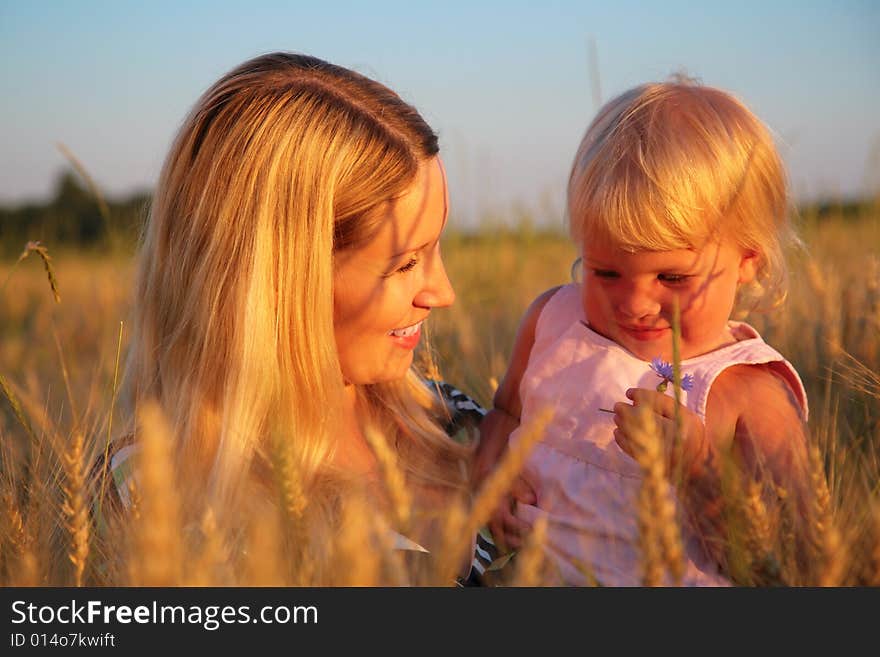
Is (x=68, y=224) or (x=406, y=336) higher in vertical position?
(x=406, y=336)

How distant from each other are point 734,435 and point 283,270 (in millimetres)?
1007

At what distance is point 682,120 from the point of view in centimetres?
190

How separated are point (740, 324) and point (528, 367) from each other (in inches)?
19.8

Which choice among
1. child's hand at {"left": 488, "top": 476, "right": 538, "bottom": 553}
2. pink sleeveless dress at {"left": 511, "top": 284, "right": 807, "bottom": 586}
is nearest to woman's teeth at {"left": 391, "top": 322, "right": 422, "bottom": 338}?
pink sleeveless dress at {"left": 511, "top": 284, "right": 807, "bottom": 586}

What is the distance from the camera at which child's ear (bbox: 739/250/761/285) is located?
193 cm

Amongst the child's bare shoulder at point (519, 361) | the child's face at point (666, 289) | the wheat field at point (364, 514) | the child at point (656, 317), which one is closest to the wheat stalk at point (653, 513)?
the wheat field at point (364, 514)

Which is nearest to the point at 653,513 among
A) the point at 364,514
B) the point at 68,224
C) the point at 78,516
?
the point at 364,514

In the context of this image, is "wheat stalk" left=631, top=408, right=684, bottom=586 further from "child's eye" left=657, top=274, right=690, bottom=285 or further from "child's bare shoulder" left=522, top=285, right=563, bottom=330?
"child's bare shoulder" left=522, top=285, right=563, bottom=330

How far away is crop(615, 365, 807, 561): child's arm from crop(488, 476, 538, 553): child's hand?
0.38m

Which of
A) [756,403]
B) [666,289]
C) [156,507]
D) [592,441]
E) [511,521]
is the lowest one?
[511,521]

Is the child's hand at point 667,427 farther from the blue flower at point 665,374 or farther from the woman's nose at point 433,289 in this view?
the woman's nose at point 433,289

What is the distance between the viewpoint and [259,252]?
1.87m

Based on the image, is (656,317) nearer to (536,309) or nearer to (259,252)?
(536,309)
